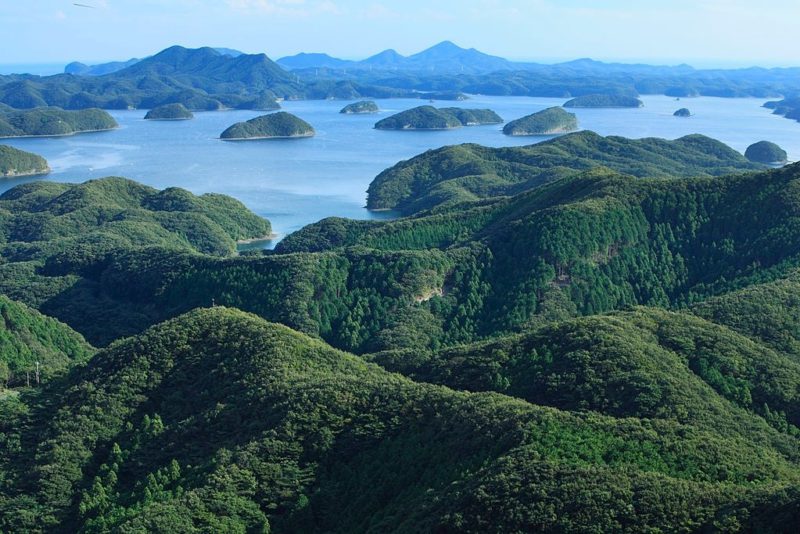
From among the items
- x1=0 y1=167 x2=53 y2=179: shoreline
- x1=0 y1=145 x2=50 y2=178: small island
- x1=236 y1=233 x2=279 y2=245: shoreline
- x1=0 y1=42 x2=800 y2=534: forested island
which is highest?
x1=0 y1=42 x2=800 y2=534: forested island

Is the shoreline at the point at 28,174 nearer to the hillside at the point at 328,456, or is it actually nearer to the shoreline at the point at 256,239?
the shoreline at the point at 256,239

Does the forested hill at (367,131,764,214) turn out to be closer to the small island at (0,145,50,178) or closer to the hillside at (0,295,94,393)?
the hillside at (0,295,94,393)

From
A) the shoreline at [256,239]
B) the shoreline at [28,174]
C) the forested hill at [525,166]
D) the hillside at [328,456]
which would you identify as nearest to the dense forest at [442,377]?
the hillside at [328,456]

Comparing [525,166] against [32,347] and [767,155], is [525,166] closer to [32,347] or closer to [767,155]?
[767,155]

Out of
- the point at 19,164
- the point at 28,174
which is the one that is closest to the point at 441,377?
the point at 19,164

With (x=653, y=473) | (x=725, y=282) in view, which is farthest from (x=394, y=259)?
(x=653, y=473)

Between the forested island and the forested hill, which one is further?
the forested hill

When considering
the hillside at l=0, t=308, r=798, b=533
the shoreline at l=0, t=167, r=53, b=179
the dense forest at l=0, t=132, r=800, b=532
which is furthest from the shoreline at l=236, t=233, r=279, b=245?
the shoreline at l=0, t=167, r=53, b=179
